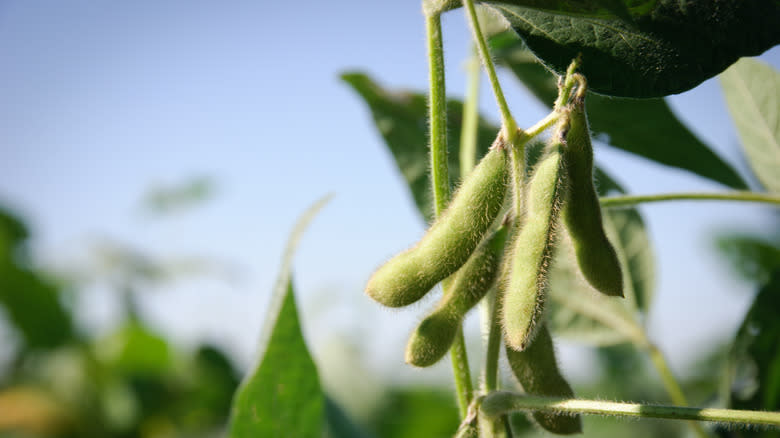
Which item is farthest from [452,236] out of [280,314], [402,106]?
[402,106]

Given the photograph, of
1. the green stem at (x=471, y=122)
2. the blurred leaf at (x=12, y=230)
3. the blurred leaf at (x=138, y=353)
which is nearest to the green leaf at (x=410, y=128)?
the green stem at (x=471, y=122)

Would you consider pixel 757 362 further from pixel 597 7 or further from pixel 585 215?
pixel 597 7

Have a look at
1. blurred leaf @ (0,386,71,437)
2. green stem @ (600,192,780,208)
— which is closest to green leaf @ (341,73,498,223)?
green stem @ (600,192,780,208)

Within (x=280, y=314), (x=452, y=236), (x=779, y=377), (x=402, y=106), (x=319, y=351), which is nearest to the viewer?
(x=452, y=236)

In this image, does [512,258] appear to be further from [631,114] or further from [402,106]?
[402,106]

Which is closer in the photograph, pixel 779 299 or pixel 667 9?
pixel 667 9

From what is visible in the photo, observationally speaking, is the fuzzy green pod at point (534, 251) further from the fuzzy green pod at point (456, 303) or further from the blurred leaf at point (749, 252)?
the blurred leaf at point (749, 252)
